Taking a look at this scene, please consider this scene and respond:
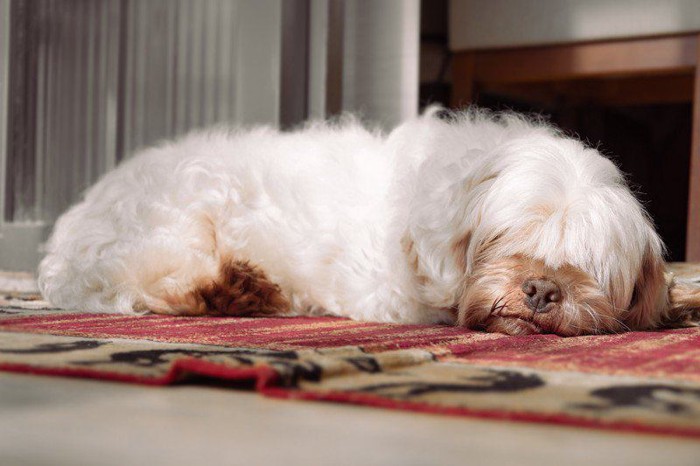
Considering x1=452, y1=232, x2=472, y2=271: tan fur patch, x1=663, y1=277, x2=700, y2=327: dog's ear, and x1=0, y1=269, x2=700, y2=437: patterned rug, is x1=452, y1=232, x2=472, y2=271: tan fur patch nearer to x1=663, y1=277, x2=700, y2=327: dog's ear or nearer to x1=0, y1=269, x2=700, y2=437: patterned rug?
x1=0, y1=269, x2=700, y2=437: patterned rug

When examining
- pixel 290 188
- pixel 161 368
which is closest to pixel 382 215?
pixel 290 188

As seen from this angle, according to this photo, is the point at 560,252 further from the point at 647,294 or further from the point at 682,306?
the point at 682,306

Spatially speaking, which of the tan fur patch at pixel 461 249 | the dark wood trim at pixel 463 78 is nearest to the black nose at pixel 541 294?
the tan fur patch at pixel 461 249

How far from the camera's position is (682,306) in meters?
2.19

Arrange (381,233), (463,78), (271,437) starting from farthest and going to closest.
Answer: (463,78) → (381,233) → (271,437)

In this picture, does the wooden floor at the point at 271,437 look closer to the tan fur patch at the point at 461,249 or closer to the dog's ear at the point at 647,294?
the tan fur patch at the point at 461,249

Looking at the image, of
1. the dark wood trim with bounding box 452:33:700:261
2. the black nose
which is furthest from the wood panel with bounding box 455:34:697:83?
the black nose

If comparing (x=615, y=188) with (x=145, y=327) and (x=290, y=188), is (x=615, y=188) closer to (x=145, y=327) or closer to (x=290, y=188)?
(x=290, y=188)

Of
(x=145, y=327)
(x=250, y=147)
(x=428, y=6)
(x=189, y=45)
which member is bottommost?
(x=145, y=327)

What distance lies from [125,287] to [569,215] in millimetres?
1182

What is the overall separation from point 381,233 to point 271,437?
1.37 m

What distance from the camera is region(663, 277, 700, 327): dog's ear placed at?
7.12 ft

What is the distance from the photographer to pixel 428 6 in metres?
4.92

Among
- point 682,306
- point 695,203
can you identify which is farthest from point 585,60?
point 682,306
